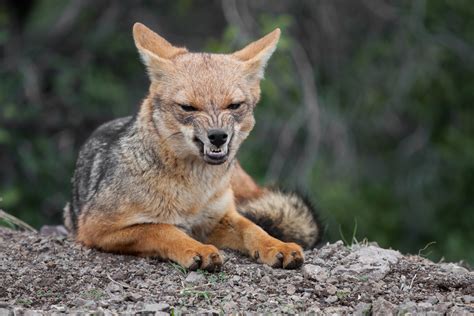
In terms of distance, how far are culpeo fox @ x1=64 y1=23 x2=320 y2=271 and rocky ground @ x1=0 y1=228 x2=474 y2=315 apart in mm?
170

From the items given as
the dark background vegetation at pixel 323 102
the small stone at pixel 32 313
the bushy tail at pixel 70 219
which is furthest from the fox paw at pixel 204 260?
the dark background vegetation at pixel 323 102

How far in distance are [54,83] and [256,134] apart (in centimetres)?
330

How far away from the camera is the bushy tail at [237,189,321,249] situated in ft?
25.1

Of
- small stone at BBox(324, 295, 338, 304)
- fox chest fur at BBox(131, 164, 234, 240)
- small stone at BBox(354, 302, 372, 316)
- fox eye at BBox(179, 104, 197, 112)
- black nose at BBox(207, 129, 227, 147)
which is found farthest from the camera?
fox chest fur at BBox(131, 164, 234, 240)

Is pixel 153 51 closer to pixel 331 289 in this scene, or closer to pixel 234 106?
pixel 234 106

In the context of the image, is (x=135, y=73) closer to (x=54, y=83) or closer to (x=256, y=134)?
(x=54, y=83)

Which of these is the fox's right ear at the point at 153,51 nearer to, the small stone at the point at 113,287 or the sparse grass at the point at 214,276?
the sparse grass at the point at 214,276

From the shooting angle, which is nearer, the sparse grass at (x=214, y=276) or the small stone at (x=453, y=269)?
the sparse grass at (x=214, y=276)

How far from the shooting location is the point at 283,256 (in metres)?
6.49

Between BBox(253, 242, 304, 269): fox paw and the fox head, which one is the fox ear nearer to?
the fox head

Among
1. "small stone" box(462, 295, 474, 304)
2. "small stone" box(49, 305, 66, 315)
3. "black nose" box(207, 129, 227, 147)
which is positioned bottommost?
"small stone" box(49, 305, 66, 315)

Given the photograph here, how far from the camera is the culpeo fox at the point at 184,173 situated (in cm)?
654

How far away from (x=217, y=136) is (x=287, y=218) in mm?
1596

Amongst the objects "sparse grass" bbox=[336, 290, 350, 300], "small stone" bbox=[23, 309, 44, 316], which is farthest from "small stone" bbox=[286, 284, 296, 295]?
"small stone" bbox=[23, 309, 44, 316]
